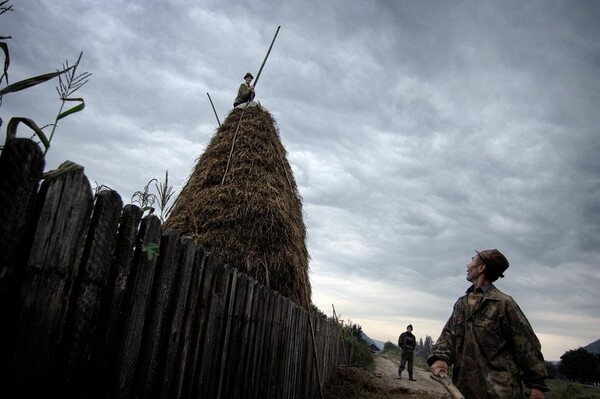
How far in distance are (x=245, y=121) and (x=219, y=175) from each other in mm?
1448

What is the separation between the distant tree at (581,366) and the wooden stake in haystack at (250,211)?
1466 inches

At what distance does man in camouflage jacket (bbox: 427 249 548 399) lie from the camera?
3.34 meters

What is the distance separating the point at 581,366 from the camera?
32.6 m

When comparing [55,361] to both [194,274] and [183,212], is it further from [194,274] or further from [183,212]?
[183,212]

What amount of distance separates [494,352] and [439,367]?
1.72 ft

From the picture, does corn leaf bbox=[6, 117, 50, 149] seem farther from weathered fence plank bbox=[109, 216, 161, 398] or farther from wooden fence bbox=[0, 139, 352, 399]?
weathered fence plank bbox=[109, 216, 161, 398]

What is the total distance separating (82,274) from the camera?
5.14 feet

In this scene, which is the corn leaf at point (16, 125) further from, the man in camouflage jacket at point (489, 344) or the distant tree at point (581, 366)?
the distant tree at point (581, 366)

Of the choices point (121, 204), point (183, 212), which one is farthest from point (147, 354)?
point (183, 212)

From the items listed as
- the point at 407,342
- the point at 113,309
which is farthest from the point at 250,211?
the point at 407,342

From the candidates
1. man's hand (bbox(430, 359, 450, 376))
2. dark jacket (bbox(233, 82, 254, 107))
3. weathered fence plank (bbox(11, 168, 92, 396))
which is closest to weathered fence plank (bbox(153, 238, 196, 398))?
weathered fence plank (bbox(11, 168, 92, 396))

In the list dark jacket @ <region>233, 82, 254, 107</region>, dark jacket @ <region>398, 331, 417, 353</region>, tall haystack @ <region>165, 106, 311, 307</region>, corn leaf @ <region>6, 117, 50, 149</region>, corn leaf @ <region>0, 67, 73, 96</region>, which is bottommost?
dark jacket @ <region>398, 331, 417, 353</region>

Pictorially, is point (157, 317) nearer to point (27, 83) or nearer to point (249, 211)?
point (27, 83)

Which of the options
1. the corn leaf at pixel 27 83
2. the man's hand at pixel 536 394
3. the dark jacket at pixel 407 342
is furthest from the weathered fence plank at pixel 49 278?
the dark jacket at pixel 407 342
